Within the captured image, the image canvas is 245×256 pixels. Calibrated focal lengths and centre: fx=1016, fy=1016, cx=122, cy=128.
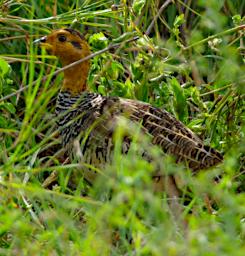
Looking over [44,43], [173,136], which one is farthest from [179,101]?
[44,43]

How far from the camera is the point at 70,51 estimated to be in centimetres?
512

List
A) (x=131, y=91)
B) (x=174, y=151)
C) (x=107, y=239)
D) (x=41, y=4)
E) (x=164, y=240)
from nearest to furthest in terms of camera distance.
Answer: (x=164, y=240)
(x=107, y=239)
(x=174, y=151)
(x=131, y=91)
(x=41, y=4)

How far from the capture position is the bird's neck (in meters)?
5.16

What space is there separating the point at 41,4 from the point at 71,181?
40.9 inches

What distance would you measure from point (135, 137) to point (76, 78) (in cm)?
177

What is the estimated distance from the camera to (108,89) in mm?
5113

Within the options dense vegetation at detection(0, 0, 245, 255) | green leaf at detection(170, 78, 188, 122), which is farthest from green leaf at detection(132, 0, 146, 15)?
green leaf at detection(170, 78, 188, 122)

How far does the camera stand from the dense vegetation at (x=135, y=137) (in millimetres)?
2914

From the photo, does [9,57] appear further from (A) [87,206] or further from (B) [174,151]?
(A) [87,206]

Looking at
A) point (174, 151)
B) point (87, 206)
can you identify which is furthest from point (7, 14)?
point (87, 206)

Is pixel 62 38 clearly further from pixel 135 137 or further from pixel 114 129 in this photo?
pixel 135 137

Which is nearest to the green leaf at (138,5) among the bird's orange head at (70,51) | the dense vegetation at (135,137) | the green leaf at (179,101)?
the dense vegetation at (135,137)

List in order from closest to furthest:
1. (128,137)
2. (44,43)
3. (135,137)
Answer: (135,137)
(128,137)
(44,43)

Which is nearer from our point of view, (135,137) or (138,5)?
(135,137)
